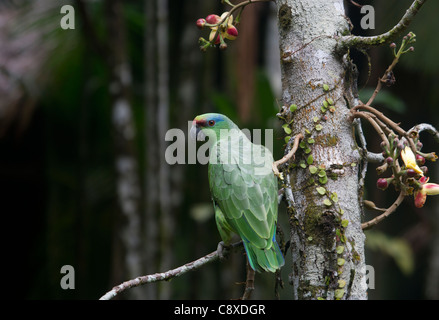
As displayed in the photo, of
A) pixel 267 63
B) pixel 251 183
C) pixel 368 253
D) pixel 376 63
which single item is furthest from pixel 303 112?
pixel 267 63

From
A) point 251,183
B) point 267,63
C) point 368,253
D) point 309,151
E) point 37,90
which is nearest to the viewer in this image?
point 309,151

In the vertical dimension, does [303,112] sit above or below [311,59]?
below

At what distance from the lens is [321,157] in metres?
1.87

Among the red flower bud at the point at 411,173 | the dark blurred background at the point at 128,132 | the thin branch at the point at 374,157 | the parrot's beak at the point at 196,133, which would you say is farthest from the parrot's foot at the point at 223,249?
the dark blurred background at the point at 128,132

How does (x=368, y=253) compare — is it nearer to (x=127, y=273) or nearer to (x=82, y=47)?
(x=127, y=273)

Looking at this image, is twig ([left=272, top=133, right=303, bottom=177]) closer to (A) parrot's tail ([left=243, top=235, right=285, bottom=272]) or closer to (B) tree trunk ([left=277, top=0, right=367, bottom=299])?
(B) tree trunk ([left=277, top=0, right=367, bottom=299])

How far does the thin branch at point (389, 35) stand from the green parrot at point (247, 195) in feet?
2.18

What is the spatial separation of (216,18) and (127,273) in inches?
105

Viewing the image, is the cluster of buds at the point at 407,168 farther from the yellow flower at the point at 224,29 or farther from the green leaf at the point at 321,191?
the yellow flower at the point at 224,29

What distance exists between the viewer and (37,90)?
5332mm

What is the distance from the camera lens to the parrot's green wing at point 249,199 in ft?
6.90

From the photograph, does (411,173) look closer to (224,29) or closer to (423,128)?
(423,128)

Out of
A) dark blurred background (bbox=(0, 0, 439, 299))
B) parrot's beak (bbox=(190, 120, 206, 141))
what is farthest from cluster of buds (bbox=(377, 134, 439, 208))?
dark blurred background (bbox=(0, 0, 439, 299))

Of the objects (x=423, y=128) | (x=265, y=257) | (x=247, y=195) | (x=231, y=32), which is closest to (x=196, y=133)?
(x=247, y=195)
